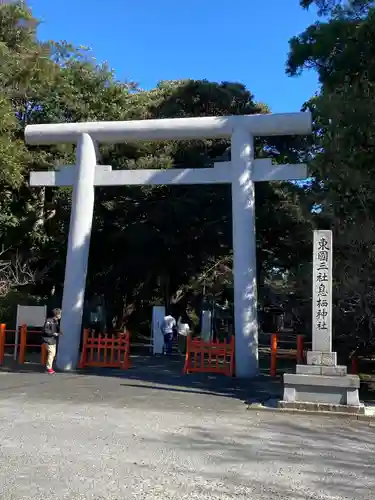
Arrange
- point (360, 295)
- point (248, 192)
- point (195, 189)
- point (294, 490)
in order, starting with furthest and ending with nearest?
point (195, 189) → point (248, 192) → point (360, 295) → point (294, 490)

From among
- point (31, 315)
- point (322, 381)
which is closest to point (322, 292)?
point (322, 381)

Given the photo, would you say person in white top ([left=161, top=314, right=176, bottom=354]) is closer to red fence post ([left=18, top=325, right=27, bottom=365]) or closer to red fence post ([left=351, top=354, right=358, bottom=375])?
red fence post ([left=18, top=325, right=27, bottom=365])

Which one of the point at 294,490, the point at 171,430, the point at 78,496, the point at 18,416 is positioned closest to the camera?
the point at 78,496

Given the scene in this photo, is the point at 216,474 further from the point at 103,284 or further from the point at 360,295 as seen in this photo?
the point at 103,284

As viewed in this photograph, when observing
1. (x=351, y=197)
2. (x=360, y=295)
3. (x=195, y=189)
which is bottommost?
(x=360, y=295)

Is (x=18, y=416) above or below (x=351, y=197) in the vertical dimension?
below

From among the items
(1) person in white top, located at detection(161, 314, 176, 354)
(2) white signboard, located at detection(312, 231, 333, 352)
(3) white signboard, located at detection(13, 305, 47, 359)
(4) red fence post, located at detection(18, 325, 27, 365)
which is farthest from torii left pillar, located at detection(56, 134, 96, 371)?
(2) white signboard, located at detection(312, 231, 333, 352)

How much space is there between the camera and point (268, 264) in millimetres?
24953

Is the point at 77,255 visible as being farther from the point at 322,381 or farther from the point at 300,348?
the point at 322,381

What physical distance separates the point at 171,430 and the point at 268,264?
18140 mm

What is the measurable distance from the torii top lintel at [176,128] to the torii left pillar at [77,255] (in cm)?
43

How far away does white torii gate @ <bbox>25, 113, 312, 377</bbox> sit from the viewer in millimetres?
13086

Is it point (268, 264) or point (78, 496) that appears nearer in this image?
point (78, 496)

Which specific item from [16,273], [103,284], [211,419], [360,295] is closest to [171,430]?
[211,419]
